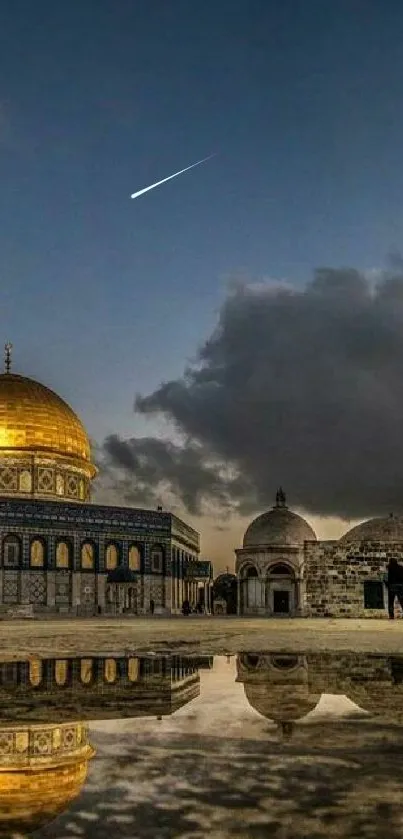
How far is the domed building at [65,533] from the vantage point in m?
44.2

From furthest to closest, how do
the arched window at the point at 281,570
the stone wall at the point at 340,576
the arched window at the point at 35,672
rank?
1. the arched window at the point at 281,570
2. the stone wall at the point at 340,576
3. the arched window at the point at 35,672

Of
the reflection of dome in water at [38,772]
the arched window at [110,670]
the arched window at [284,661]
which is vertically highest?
the reflection of dome in water at [38,772]

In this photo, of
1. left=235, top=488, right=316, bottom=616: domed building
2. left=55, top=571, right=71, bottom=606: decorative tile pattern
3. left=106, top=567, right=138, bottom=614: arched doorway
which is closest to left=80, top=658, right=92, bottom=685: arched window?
left=106, top=567, right=138, bottom=614: arched doorway

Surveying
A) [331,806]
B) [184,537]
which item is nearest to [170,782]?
[331,806]

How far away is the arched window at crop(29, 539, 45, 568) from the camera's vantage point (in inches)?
1758

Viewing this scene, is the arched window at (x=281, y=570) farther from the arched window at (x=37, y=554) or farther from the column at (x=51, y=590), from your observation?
the arched window at (x=37, y=554)

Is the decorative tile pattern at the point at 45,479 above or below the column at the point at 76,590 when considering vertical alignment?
above

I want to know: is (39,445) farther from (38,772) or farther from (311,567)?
(38,772)

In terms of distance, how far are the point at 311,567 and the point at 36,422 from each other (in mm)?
25457

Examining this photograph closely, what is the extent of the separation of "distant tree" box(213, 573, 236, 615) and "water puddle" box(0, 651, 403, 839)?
5788cm

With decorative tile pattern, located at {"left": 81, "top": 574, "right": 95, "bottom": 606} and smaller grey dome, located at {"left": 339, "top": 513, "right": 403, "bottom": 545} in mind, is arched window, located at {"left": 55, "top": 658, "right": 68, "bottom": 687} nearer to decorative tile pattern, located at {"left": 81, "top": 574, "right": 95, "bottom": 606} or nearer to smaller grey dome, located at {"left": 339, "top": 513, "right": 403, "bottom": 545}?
smaller grey dome, located at {"left": 339, "top": 513, "right": 403, "bottom": 545}

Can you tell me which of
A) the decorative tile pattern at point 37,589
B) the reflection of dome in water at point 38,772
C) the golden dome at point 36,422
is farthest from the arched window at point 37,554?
the reflection of dome in water at point 38,772

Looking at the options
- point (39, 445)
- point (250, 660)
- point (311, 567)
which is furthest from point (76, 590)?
point (250, 660)

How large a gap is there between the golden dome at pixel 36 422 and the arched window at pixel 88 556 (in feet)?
21.5
